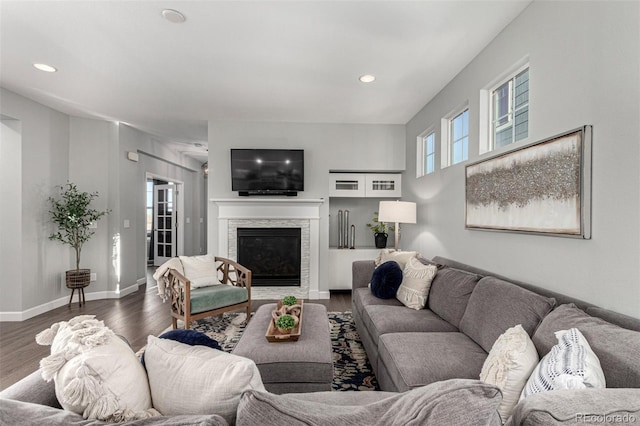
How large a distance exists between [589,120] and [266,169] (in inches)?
140

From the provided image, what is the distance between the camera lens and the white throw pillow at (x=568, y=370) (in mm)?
900

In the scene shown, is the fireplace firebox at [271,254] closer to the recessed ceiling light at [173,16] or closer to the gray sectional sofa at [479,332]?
the gray sectional sofa at [479,332]

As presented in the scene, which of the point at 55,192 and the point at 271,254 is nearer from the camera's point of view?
the point at 55,192

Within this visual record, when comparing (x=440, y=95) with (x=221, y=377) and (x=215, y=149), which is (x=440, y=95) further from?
(x=221, y=377)

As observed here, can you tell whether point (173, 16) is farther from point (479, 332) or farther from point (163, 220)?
point (163, 220)

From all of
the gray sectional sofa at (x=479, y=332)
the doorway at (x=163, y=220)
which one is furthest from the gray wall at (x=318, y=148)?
the doorway at (x=163, y=220)

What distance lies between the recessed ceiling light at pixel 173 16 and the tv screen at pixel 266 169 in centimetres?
228

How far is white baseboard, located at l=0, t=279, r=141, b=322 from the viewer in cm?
348

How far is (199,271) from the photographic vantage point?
3.42m

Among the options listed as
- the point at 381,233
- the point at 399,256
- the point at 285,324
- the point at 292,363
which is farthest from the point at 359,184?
the point at 292,363

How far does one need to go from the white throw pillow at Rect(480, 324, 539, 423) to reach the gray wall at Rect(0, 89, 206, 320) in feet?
15.7

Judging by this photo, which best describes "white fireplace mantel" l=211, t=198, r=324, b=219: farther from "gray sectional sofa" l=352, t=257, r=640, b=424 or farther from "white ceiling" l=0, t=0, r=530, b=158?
"gray sectional sofa" l=352, t=257, r=640, b=424

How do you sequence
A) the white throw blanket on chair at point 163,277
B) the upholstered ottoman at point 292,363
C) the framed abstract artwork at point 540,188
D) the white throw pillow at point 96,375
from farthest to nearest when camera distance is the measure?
the white throw blanket on chair at point 163,277
the upholstered ottoman at point 292,363
the framed abstract artwork at point 540,188
the white throw pillow at point 96,375

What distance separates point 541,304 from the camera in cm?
156
